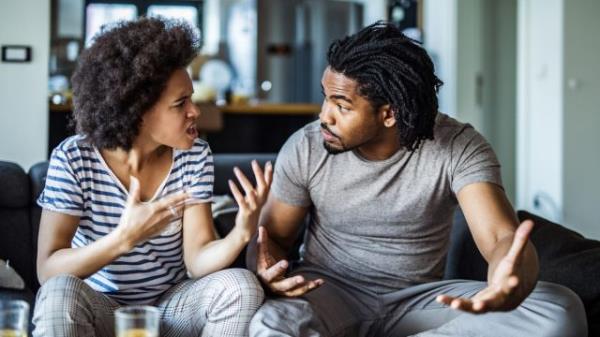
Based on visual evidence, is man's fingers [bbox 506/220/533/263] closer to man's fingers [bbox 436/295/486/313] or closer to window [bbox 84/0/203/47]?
man's fingers [bbox 436/295/486/313]

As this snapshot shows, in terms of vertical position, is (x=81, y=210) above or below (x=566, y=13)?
below

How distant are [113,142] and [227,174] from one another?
829 millimetres

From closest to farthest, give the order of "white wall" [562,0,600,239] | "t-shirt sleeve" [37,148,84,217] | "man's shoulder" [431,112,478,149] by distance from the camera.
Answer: "t-shirt sleeve" [37,148,84,217] < "man's shoulder" [431,112,478,149] < "white wall" [562,0,600,239]

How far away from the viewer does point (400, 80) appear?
1924 millimetres

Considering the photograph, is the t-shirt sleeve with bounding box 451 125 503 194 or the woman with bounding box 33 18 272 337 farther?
the t-shirt sleeve with bounding box 451 125 503 194

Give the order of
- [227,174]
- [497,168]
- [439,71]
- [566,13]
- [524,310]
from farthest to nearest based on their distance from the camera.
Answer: [439,71]
[566,13]
[227,174]
[497,168]
[524,310]

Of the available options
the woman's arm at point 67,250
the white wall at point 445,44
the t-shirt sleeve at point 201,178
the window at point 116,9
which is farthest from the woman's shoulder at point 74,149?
the white wall at point 445,44

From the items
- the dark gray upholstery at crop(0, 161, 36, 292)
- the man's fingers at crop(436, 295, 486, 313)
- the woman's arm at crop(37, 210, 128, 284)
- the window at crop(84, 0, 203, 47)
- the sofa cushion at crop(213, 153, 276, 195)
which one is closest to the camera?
the man's fingers at crop(436, 295, 486, 313)

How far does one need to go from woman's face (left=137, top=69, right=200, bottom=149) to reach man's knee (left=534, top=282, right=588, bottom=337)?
32.7 inches

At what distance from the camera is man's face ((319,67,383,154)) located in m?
1.89

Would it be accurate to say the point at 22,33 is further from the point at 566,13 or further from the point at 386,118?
the point at 566,13

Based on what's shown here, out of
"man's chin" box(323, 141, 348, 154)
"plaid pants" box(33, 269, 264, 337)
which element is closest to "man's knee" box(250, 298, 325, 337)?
"plaid pants" box(33, 269, 264, 337)

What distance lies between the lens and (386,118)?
6.43 ft

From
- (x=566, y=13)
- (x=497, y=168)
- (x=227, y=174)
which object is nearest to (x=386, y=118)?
(x=497, y=168)
